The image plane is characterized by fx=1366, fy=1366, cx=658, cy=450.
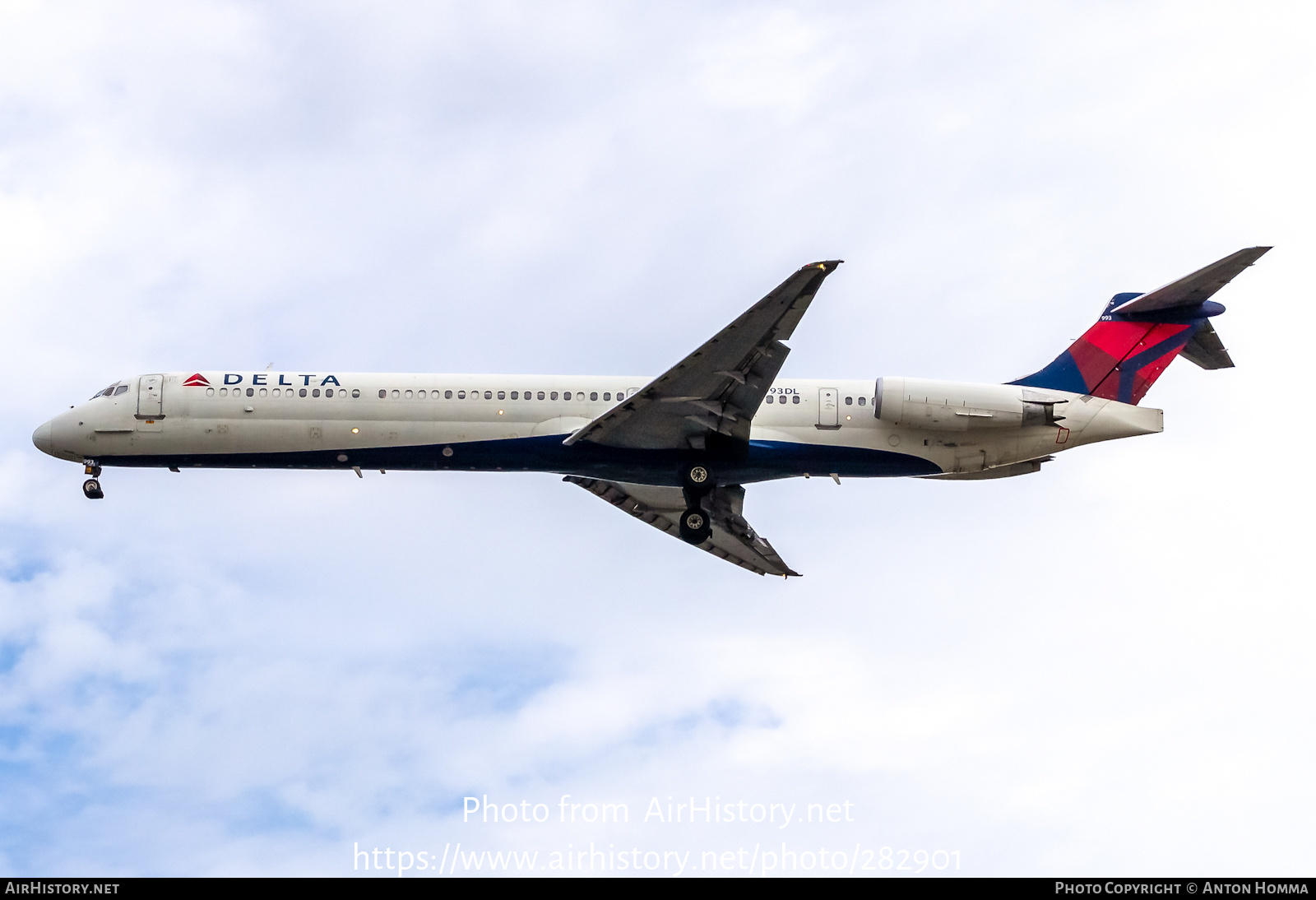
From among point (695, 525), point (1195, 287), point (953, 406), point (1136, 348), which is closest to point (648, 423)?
point (695, 525)

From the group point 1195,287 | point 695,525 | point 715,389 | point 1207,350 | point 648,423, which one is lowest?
point 695,525

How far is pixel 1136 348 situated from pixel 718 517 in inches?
421

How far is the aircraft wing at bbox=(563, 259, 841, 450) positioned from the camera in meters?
26.1

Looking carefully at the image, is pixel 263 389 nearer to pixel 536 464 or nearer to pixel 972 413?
pixel 536 464

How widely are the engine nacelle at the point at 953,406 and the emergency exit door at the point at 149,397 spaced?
619 inches

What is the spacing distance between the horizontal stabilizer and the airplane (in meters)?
0.04

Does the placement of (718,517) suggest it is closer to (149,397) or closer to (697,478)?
(697,478)

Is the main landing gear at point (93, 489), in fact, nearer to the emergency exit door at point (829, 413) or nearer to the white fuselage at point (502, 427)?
the white fuselage at point (502, 427)

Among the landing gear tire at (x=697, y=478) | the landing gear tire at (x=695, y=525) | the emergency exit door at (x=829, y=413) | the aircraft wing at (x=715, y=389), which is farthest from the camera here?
the landing gear tire at (x=695, y=525)

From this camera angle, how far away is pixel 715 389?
91.6ft

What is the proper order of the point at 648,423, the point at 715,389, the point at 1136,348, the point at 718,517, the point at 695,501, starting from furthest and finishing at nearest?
the point at 718,517, the point at 1136,348, the point at 695,501, the point at 648,423, the point at 715,389

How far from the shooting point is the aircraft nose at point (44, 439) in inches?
1198

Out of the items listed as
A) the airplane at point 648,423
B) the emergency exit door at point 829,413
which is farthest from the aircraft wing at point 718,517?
the emergency exit door at point 829,413
